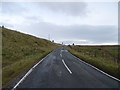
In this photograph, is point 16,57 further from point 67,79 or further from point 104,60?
point 67,79

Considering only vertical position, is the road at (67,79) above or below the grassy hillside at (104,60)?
below

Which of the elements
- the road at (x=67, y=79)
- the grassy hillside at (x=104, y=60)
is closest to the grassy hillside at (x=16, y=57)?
the road at (x=67, y=79)

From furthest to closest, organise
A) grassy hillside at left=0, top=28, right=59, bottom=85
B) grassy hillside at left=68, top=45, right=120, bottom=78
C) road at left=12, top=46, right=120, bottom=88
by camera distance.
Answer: grassy hillside at left=0, top=28, right=59, bottom=85 < grassy hillside at left=68, top=45, right=120, bottom=78 < road at left=12, top=46, right=120, bottom=88

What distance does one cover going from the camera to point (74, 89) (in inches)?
324

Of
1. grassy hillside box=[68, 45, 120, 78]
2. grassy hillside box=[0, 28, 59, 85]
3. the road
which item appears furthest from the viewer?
grassy hillside box=[0, 28, 59, 85]

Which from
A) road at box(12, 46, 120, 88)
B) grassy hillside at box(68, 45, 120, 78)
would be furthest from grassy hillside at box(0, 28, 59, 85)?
grassy hillside at box(68, 45, 120, 78)

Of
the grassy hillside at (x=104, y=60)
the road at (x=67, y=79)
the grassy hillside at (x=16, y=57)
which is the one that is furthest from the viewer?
the grassy hillside at (x=16, y=57)

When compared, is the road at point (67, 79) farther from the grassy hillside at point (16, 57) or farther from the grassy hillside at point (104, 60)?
the grassy hillside at point (16, 57)

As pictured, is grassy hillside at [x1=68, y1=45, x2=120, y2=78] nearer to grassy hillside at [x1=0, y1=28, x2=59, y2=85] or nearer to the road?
the road

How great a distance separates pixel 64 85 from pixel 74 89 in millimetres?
918

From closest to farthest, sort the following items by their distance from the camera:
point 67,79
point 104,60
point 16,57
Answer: point 67,79
point 104,60
point 16,57

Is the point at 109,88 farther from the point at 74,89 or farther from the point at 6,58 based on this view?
the point at 6,58

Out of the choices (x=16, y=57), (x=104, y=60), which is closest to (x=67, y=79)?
(x=104, y=60)

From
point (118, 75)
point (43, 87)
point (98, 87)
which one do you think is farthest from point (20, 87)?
point (118, 75)
